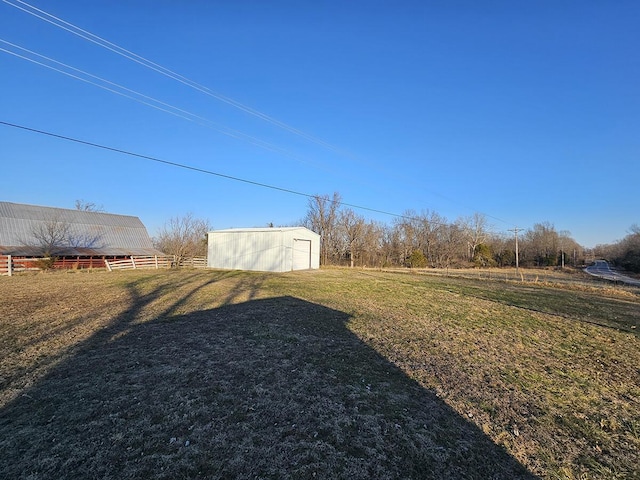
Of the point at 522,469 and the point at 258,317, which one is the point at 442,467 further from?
the point at 258,317

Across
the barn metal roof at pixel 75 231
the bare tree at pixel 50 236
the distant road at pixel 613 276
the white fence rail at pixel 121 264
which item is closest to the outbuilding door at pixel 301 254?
the white fence rail at pixel 121 264

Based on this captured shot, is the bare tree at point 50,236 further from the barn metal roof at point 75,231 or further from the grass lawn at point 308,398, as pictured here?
the grass lawn at point 308,398

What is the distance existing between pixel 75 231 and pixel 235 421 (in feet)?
113

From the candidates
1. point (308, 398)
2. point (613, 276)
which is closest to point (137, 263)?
point (308, 398)

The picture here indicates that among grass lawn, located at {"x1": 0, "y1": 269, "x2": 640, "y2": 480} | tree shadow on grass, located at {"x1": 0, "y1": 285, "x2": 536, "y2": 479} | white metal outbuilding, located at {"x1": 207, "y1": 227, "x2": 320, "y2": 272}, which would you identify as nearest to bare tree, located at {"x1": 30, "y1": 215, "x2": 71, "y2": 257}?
white metal outbuilding, located at {"x1": 207, "y1": 227, "x2": 320, "y2": 272}

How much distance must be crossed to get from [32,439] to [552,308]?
44.3 ft

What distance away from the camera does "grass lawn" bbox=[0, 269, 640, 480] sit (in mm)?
2533

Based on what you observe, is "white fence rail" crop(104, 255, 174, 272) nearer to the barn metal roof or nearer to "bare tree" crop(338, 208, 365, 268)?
the barn metal roof

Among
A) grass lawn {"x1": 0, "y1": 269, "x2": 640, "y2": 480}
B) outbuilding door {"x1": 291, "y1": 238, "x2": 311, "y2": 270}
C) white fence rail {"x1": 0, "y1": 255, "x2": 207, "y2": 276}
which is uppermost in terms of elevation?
outbuilding door {"x1": 291, "y1": 238, "x2": 311, "y2": 270}

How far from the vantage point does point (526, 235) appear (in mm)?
63406

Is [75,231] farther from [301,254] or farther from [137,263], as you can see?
[301,254]

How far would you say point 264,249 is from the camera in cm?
2338

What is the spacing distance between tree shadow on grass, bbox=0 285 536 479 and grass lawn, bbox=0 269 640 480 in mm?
16

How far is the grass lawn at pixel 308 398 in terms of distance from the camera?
253cm
